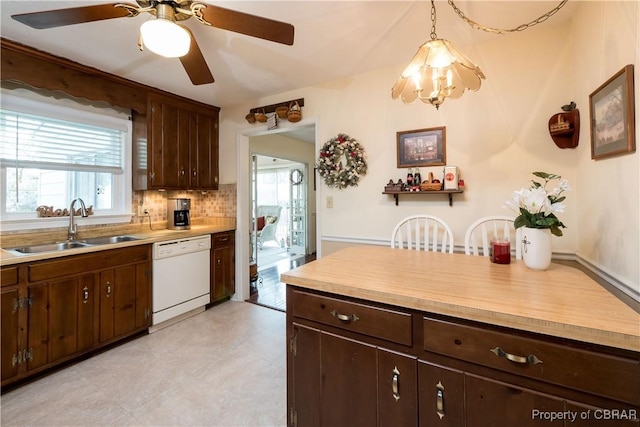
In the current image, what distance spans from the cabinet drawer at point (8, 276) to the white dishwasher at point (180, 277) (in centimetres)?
92

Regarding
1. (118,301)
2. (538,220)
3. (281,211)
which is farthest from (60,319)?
(281,211)

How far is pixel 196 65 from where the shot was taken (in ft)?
6.20

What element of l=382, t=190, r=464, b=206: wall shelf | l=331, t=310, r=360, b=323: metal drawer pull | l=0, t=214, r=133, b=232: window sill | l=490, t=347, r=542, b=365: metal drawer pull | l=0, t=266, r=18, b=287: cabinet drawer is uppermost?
l=382, t=190, r=464, b=206: wall shelf

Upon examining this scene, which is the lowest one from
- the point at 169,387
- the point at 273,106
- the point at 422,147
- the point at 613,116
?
the point at 169,387

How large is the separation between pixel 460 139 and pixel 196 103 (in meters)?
2.94

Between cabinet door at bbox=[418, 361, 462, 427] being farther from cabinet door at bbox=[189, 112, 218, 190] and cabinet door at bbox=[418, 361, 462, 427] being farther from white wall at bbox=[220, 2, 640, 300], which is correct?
cabinet door at bbox=[189, 112, 218, 190]

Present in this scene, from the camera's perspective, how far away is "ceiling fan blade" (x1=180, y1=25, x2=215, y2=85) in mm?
1737

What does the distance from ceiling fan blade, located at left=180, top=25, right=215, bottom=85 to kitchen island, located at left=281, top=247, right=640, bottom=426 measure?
1521mm

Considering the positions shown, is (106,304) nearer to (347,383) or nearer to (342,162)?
(347,383)

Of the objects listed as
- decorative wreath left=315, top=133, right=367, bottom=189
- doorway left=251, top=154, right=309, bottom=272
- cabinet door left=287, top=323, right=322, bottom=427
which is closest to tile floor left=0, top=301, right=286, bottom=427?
cabinet door left=287, top=323, right=322, bottom=427

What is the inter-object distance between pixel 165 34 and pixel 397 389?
1.95 meters

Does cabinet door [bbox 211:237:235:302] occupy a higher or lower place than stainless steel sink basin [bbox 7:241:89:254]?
lower

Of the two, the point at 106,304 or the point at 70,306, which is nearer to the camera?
the point at 70,306

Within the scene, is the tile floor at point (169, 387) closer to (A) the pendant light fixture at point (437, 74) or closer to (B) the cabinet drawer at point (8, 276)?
(B) the cabinet drawer at point (8, 276)
